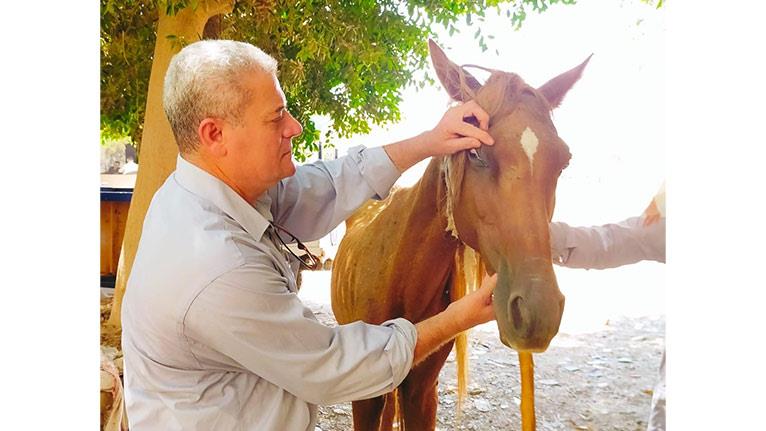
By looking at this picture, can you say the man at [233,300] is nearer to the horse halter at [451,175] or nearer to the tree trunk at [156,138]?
the horse halter at [451,175]

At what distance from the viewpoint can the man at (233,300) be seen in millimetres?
1231

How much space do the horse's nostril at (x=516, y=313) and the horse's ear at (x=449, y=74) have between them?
1.67 ft

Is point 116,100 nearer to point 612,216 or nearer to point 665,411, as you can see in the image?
point 612,216

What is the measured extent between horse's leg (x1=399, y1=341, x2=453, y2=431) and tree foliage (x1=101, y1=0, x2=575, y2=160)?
68 centimetres

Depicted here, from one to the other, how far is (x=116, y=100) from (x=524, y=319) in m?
1.45

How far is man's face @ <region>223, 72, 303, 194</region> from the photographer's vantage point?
1379 mm

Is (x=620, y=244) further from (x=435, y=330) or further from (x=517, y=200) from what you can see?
(x=435, y=330)

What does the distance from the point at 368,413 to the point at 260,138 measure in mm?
867

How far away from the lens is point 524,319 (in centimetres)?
141

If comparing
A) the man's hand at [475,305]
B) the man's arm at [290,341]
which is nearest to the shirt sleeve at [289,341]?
the man's arm at [290,341]

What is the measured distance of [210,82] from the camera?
4.38 feet

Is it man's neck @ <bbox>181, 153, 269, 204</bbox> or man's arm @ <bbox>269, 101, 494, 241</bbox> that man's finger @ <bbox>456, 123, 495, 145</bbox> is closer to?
man's arm @ <bbox>269, 101, 494, 241</bbox>

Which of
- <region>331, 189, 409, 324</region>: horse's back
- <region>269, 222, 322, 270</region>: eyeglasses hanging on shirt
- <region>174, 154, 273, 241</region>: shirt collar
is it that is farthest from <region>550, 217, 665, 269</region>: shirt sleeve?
<region>174, 154, 273, 241</region>: shirt collar
